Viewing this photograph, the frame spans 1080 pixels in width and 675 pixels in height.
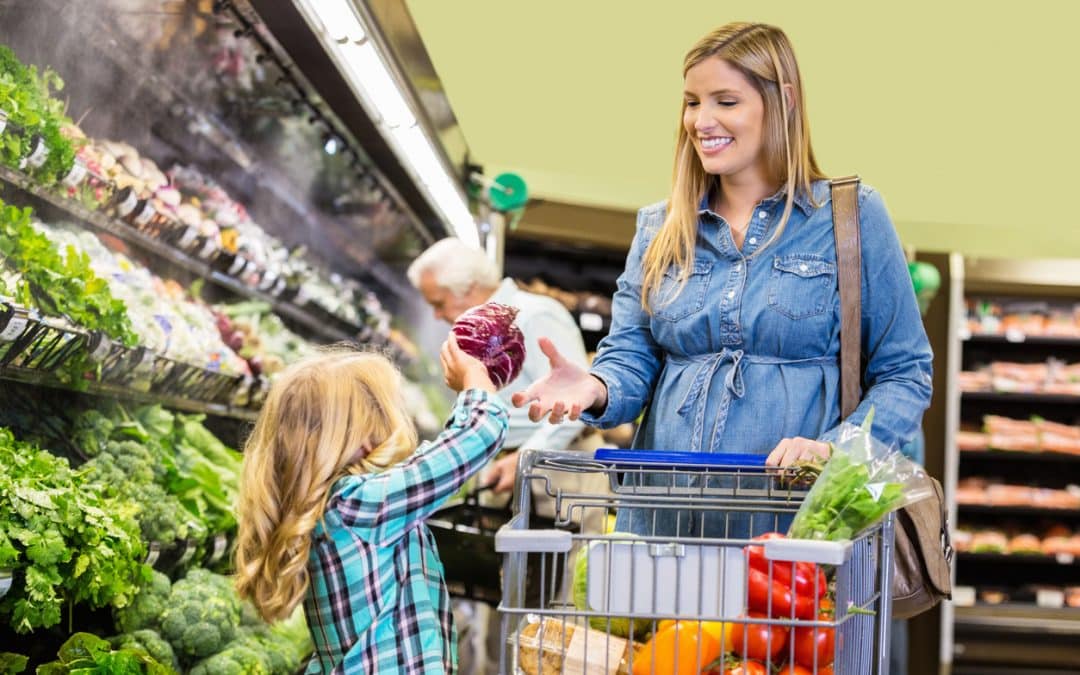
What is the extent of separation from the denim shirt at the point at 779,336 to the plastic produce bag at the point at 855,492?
45 centimetres

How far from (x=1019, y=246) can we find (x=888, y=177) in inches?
63.3

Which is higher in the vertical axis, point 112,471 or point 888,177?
point 888,177

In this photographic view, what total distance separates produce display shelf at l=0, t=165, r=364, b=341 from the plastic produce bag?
6.07ft

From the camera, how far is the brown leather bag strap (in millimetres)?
2178

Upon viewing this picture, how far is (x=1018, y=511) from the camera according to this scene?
Result: 29.4 ft

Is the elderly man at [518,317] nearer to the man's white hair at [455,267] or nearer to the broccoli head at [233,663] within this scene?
the man's white hair at [455,267]

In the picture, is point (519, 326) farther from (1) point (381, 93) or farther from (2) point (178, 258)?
(2) point (178, 258)

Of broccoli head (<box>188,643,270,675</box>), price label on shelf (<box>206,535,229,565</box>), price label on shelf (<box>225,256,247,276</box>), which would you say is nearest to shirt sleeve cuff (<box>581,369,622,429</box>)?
broccoli head (<box>188,643,270,675</box>)

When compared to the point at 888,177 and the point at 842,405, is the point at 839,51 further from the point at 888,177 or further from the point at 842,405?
the point at 842,405

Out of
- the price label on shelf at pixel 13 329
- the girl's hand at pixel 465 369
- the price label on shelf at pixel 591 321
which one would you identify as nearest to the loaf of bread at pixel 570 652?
the girl's hand at pixel 465 369

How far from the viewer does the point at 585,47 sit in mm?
9188

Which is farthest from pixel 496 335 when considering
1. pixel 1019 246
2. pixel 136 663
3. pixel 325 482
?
pixel 1019 246

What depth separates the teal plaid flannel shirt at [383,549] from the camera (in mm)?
2283

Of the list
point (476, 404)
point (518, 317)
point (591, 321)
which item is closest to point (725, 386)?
point (476, 404)
